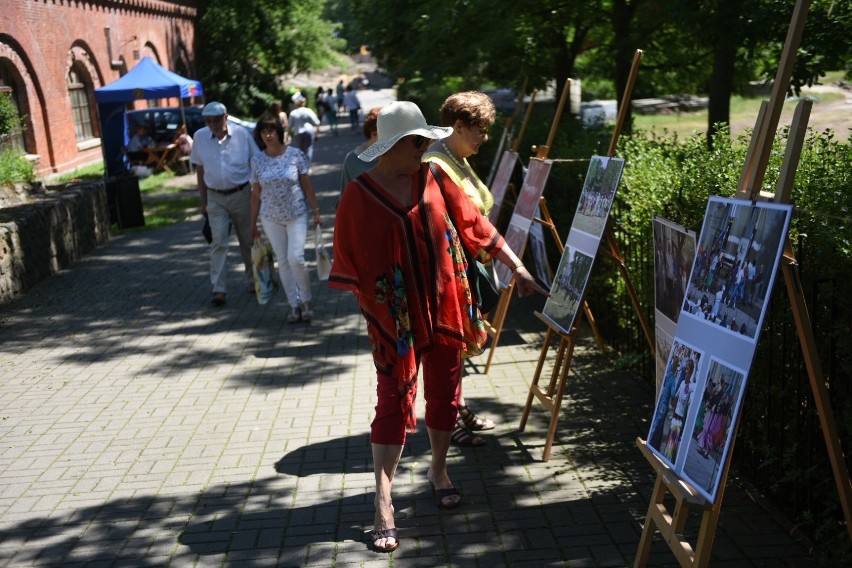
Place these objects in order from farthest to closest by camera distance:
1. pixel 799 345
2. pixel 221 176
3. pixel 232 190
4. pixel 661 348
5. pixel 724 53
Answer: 1. pixel 724 53
2. pixel 232 190
3. pixel 221 176
4. pixel 661 348
5. pixel 799 345

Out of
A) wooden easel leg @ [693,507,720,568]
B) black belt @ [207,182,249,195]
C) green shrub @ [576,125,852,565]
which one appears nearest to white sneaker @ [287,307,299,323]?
black belt @ [207,182,249,195]

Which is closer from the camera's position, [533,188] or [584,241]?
[584,241]

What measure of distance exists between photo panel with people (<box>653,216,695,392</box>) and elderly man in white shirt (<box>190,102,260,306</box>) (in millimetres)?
5934

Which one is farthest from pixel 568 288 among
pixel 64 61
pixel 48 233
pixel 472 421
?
pixel 64 61

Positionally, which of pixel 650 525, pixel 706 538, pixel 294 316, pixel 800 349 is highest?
pixel 800 349

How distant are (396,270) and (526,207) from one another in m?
2.76

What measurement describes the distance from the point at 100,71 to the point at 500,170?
869 inches

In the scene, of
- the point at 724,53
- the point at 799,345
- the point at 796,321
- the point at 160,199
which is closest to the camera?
the point at 796,321

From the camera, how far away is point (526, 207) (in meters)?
7.06

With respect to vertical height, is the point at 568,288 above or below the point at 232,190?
above

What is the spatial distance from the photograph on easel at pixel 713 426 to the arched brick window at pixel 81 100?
24.7 m

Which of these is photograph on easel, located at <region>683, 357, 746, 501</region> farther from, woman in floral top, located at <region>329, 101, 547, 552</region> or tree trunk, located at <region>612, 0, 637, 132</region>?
tree trunk, located at <region>612, 0, 637, 132</region>

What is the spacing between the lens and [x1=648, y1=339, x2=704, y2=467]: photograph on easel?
3.63 m

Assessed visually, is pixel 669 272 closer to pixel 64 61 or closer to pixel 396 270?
pixel 396 270
